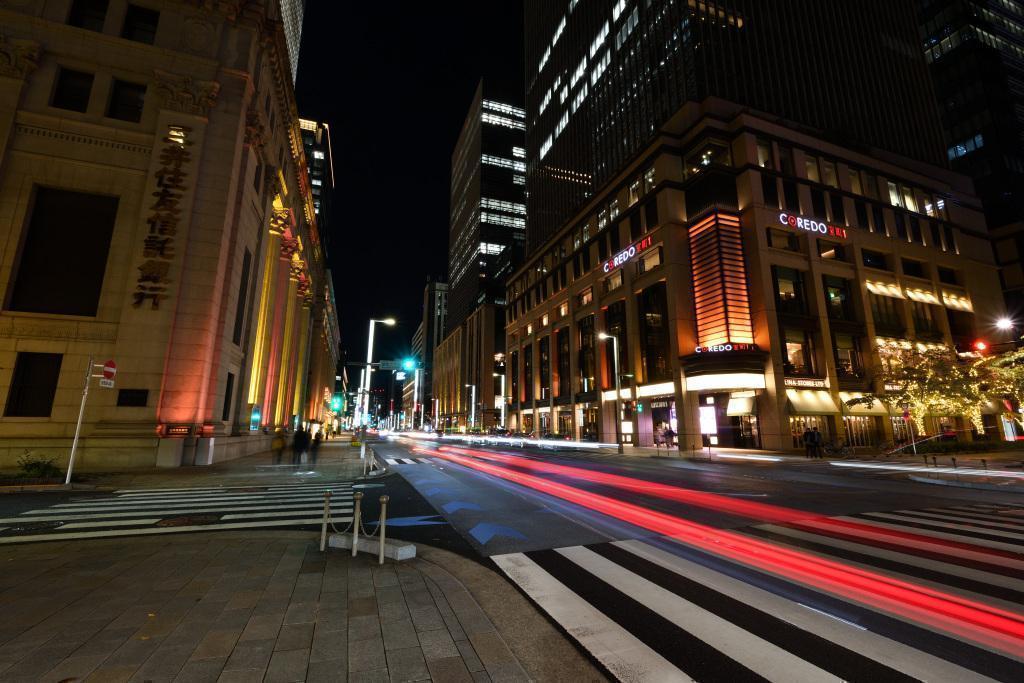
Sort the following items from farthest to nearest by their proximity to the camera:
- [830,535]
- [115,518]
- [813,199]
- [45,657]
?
[813,199], [115,518], [830,535], [45,657]

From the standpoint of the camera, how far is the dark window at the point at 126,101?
21.9 meters

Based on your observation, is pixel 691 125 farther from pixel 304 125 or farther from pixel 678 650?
pixel 304 125

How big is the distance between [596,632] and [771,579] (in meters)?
2.95

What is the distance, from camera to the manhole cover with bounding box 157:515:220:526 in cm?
879

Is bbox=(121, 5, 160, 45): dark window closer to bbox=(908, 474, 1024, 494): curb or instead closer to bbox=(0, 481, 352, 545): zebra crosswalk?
bbox=(0, 481, 352, 545): zebra crosswalk

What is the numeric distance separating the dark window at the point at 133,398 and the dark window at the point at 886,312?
53.4 m

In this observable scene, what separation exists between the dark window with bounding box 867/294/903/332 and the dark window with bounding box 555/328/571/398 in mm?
32572

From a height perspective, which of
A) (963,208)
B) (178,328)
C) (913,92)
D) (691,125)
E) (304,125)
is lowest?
(178,328)

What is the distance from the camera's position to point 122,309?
65.5ft

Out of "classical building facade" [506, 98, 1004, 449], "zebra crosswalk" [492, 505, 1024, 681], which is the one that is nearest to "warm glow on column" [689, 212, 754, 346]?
"classical building facade" [506, 98, 1004, 449]

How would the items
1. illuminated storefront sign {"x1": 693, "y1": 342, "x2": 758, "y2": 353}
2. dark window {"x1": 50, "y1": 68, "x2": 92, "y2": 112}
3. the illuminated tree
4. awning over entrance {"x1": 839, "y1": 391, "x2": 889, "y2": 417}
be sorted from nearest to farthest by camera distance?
dark window {"x1": 50, "y1": 68, "x2": 92, "y2": 112}, the illuminated tree, illuminated storefront sign {"x1": 693, "y1": 342, "x2": 758, "y2": 353}, awning over entrance {"x1": 839, "y1": 391, "x2": 889, "y2": 417}

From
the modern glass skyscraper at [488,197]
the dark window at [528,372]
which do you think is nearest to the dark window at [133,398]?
the dark window at [528,372]

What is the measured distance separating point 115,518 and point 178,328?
13919mm

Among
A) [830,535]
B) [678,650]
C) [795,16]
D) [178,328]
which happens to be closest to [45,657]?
[678,650]
